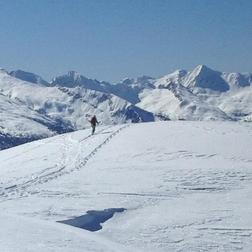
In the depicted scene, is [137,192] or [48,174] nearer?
[137,192]

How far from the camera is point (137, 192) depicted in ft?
97.9

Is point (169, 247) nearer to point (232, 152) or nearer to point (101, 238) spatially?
point (101, 238)

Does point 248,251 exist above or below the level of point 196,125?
below

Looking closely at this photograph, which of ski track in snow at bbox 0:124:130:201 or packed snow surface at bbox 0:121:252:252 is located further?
ski track in snow at bbox 0:124:130:201

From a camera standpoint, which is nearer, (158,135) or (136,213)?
(136,213)

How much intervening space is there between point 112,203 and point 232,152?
14158 millimetres

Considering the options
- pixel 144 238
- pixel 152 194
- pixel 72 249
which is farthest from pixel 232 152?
pixel 72 249

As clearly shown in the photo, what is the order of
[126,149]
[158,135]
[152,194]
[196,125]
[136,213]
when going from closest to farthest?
[136,213] → [152,194] → [126,149] → [158,135] → [196,125]

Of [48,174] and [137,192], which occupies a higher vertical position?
[48,174]

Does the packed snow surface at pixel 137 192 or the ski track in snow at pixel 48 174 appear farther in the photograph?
the ski track in snow at pixel 48 174

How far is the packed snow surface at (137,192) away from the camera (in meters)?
22.7

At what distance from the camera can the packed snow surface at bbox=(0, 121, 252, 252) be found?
22.7 meters

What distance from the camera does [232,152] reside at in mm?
39500

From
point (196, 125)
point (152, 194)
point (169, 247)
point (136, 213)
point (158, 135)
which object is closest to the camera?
point (169, 247)
